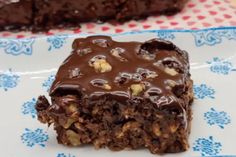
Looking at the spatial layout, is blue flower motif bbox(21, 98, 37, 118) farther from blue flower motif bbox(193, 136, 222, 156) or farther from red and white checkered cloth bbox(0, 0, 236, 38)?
red and white checkered cloth bbox(0, 0, 236, 38)

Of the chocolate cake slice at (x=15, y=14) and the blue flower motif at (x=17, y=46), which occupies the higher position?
the chocolate cake slice at (x=15, y=14)

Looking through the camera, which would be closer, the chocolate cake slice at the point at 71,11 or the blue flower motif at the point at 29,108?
the blue flower motif at the point at 29,108

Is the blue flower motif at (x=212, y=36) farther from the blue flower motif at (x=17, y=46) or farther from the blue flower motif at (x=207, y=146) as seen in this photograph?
the blue flower motif at (x=17, y=46)

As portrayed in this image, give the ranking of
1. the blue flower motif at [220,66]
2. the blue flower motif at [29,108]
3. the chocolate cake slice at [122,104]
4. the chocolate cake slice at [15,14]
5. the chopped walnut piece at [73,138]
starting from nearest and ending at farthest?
1. the chocolate cake slice at [122,104]
2. the chopped walnut piece at [73,138]
3. the blue flower motif at [29,108]
4. the blue flower motif at [220,66]
5. the chocolate cake slice at [15,14]

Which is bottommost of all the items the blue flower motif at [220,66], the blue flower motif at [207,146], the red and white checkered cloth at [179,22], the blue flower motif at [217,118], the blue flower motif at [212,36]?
the blue flower motif at [207,146]

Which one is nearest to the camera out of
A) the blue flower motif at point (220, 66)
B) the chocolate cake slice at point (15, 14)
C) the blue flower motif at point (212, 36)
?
the blue flower motif at point (220, 66)

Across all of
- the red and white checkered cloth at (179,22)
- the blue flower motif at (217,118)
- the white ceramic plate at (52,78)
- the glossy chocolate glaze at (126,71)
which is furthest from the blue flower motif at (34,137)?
the red and white checkered cloth at (179,22)
